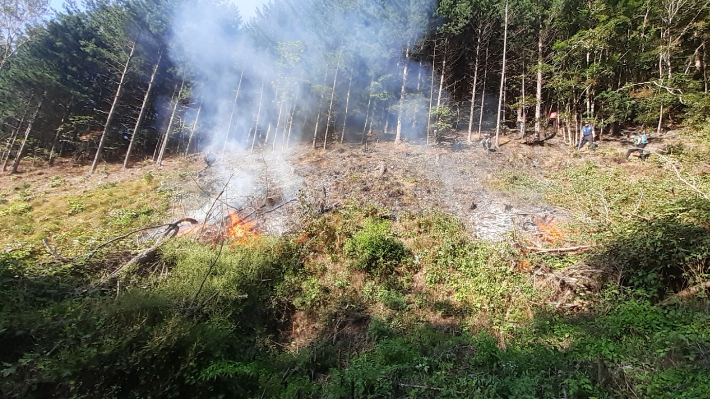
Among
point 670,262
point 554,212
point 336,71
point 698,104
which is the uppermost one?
point 336,71

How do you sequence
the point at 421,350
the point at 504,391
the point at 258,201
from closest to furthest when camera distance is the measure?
the point at 504,391 → the point at 421,350 → the point at 258,201

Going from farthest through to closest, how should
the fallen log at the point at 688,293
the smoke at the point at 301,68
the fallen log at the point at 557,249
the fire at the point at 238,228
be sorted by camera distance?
the smoke at the point at 301,68 → the fire at the point at 238,228 → the fallen log at the point at 557,249 → the fallen log at the point at 688,293

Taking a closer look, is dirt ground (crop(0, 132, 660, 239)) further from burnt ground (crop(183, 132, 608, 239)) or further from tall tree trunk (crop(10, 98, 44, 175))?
tall tree trunk (crop(10, 98, 44, 175))

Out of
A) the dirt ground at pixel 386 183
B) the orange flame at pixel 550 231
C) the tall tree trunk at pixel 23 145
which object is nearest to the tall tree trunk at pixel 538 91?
the dirt ground at pixel 386 183

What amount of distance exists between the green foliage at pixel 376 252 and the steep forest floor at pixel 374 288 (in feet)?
0.18

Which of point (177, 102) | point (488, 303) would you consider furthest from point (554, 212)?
point (177, 102)

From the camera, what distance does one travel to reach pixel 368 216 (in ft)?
28.9

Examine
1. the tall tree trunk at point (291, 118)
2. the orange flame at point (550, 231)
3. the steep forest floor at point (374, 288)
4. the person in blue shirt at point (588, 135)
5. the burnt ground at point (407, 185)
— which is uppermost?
the tall tree trunk at point (291, 118)

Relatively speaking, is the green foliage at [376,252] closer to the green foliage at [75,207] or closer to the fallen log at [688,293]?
the fallen log at [688,293]

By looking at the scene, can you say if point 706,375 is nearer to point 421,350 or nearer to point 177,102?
point 421,350

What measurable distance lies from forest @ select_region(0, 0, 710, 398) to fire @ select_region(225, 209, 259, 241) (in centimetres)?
16

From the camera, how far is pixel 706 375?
261 cm

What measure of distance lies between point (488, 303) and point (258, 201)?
23.6 feet

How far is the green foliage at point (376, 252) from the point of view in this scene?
7.09 meters
